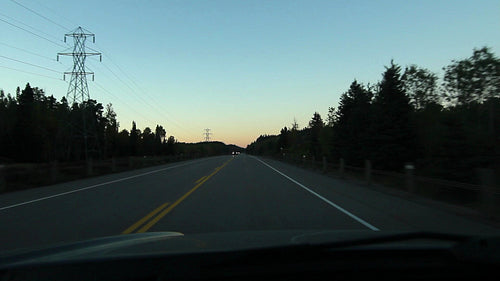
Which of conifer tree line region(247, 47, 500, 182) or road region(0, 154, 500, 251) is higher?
conifer tree line region(247, 47, 500, 182)

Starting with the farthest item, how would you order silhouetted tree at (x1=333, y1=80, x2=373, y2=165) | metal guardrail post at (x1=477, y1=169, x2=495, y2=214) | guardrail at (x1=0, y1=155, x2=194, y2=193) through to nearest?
silhouetted tree at (x1=333, y1=80, x2=373, y2=165) < guardrail at (x1=0, y1=155, x2=194, y2=193) < metal guardrail post at (x1=477, y1=169, x2=495, y2=214)

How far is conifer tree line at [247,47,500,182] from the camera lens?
18672 mm

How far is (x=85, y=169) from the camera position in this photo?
26703 millimetres

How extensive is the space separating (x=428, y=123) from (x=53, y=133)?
274 ft

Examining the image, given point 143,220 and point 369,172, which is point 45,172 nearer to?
point 143,220

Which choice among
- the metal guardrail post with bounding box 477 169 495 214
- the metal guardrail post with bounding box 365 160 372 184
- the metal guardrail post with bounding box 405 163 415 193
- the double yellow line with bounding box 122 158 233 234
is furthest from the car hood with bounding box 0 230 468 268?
the metal guardrail post with bounding box 365 160 372 184

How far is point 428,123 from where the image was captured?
4056cm

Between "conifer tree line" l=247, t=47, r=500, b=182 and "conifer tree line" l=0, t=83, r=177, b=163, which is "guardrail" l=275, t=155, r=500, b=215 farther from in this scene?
"conifer tree line" l=0, t=83, r=177, b=163

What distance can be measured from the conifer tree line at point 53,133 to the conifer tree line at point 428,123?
28.2 m

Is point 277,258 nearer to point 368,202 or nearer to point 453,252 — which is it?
point 453,252

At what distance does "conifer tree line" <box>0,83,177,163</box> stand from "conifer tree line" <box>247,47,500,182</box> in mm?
28193

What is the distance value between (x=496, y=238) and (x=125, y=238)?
132 inches

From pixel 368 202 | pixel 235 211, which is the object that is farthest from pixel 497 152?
pixel 235 211

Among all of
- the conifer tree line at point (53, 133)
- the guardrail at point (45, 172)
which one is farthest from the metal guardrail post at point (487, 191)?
the conifer tree line at point (53, 133)
